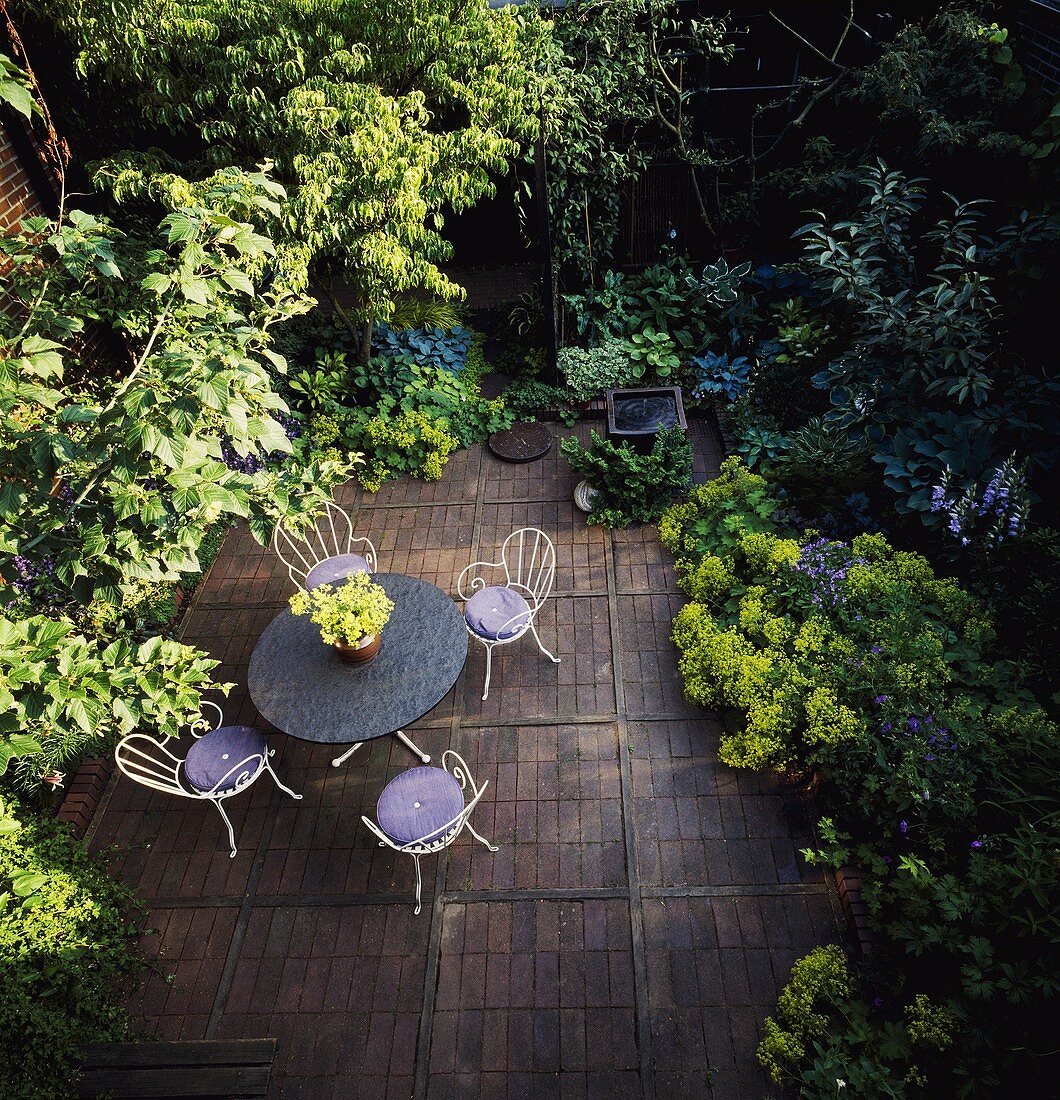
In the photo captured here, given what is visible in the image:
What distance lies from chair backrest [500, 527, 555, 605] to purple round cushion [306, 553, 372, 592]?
115cm

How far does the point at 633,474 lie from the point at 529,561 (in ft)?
3.88

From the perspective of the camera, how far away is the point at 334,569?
19.8 feet

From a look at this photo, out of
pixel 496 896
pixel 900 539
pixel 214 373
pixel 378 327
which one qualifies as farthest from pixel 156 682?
pixel 378 327

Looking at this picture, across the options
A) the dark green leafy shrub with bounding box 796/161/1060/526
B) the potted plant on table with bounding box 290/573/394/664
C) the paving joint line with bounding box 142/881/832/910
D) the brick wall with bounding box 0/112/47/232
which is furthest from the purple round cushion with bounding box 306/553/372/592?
the dark green leafy shrub with bounding box 796/161/1060/526

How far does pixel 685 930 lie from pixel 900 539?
3.51 meters

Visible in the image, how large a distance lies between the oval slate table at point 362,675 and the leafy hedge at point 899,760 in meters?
1.82

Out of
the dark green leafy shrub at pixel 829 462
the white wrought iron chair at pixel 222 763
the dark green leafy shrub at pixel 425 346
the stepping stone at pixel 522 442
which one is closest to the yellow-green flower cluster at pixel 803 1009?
the white wrought iron chair at pixel 222 763

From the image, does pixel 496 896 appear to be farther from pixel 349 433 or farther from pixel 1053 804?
pixel 349 433

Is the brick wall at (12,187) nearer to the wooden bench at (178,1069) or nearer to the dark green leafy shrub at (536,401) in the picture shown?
the dark green leafy shrub at (536,401)

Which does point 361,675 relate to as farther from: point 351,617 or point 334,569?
point 334,569

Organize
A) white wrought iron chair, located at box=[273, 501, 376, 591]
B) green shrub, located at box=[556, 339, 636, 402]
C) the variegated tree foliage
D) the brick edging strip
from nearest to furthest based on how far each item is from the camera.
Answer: the brick edging strip, the variegated tree foliage, white wrought iron chair, located at box=[273, 501, 376, 591], green shrub, located at box=[556, 339, 636, 402]

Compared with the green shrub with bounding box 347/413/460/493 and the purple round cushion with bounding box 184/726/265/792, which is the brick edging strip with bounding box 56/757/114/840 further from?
the green shrub with bounding box 347/413/460/493

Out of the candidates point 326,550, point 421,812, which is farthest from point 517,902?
point 326,550

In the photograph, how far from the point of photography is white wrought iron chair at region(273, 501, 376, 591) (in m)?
6.09
